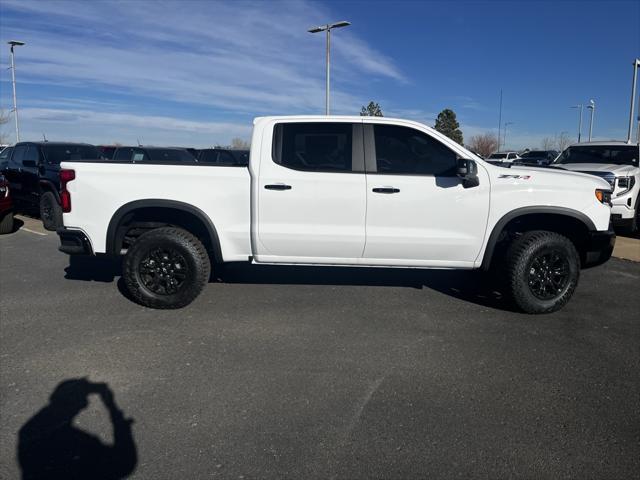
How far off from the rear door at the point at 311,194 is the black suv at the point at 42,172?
20.8 feet

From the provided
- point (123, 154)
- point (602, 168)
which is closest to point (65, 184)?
point (123, 154)

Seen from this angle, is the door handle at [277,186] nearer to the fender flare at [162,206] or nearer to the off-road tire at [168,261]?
the fender flare at [162,206]

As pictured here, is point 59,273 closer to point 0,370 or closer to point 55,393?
point 0,370

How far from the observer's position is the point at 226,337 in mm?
4750

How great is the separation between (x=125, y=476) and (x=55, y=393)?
1202mm

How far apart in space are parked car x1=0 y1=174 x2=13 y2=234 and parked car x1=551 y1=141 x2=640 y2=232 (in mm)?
10799

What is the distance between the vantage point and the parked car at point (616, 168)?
9.81 metres

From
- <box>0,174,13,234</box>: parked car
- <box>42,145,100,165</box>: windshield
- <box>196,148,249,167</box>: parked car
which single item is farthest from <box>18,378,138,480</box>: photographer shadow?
<box>196,148,249,167</box>: parked car

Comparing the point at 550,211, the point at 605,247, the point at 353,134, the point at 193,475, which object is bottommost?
the point at 193,475

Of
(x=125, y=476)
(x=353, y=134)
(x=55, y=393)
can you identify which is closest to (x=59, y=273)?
(x=55, y=393)

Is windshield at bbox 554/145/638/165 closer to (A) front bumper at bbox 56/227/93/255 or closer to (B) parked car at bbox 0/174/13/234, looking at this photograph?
(A) front bumper at bbox 56/227/93/255

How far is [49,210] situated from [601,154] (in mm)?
11677

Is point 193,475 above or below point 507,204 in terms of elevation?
below

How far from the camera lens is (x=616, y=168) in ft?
34.1
